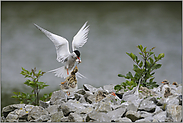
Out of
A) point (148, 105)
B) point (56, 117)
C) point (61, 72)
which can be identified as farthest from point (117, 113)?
point (61, 72)

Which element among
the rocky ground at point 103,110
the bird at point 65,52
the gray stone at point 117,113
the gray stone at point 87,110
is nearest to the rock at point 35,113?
the rocky ground at point 103,110

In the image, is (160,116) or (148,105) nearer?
(160,116)

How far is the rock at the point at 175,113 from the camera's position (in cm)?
96

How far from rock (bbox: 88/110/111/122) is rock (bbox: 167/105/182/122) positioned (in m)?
0.28

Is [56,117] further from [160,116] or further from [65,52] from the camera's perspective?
[65,52]

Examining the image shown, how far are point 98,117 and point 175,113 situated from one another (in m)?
0.35

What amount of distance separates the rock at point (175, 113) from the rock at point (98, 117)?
0.93ft

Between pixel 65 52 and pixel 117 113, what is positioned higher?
pixel 65 52

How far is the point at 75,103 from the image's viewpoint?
1.16 m

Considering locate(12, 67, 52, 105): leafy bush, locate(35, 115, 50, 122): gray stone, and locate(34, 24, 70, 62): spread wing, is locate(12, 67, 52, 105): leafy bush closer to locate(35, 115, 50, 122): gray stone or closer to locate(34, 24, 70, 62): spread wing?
locate(34, 24, 70, 62): spread wing

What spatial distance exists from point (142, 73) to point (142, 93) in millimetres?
353

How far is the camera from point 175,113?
97 centimetres

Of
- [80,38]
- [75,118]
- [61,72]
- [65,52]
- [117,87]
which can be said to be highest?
[80,38]

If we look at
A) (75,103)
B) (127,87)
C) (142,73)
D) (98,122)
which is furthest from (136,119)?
(142,73)
